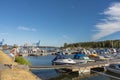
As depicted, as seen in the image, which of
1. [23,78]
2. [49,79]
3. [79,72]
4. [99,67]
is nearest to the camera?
[23,78]

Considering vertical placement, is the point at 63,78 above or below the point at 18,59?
below

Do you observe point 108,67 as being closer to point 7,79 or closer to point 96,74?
point 96,74

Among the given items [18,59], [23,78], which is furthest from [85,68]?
[23,78]

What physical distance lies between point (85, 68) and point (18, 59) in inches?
575

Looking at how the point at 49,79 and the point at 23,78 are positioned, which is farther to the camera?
the point at 49,79

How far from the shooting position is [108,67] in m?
51.4

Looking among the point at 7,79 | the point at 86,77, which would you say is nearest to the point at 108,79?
the point at 86,77

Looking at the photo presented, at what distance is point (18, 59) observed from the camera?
170 feet

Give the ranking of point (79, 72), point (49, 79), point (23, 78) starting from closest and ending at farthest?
point (23, 78)
point (49, 79)
point (79, 72)

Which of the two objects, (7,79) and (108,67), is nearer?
(7,79)

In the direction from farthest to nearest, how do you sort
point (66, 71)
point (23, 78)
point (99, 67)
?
point (99, 67), point (66, 71), point (23, 78)

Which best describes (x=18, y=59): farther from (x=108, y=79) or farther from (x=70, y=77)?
(x=108, y=79)

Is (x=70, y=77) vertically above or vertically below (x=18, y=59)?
below

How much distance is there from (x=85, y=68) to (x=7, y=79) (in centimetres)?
2605
